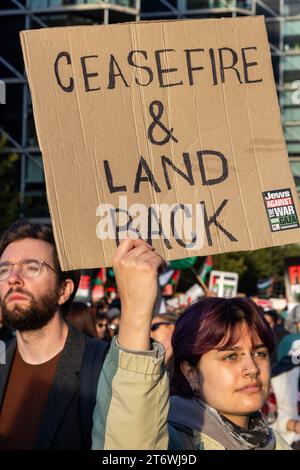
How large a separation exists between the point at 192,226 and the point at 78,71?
0.59 meters

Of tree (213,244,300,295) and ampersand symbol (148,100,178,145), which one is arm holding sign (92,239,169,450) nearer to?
ampersand symbol (148,100,178,145)

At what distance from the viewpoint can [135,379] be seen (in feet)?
8.45

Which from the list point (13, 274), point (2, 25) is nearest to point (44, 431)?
point (13, 274)

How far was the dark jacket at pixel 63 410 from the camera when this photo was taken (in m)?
3.53

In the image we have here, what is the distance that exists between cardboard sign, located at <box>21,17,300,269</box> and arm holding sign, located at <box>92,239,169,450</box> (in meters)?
0.46

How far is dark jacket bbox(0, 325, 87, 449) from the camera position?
3531 mm

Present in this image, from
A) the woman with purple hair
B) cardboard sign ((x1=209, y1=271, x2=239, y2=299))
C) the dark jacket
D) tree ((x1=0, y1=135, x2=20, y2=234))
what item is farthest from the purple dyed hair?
tree ((x1=0, y1=135, x2=20, y2=234))

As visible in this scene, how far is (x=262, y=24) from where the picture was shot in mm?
3469

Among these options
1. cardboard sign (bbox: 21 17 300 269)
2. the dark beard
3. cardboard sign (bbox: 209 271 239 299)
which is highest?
cardboard sign (bbox: 21 17 300 269)

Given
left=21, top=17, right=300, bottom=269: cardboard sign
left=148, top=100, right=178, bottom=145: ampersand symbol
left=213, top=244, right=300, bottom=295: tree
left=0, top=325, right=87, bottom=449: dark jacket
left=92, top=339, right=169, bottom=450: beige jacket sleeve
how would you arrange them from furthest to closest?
left=213, top=244, right=300, bottom=295: tree
left=0, top=325, right=87, bottom=449: dark jacket
left=148, top=100, right=178, bottom=145: ampersand symbol
left=21, top=17, right=300, bottom=269: cardboard sign
left=92, top=339, right=169, bottom=450: beige jacket sleeve

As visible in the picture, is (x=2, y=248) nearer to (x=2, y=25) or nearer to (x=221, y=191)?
(x=221, y=191)

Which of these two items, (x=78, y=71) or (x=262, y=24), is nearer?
(x=78, y=71)

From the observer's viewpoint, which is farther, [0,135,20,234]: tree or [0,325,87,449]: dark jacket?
[0,135,20,234]: tree

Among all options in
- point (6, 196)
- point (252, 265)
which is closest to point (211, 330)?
point (6, 196)
